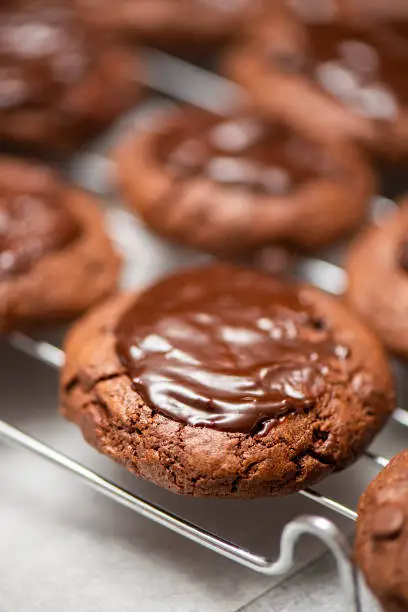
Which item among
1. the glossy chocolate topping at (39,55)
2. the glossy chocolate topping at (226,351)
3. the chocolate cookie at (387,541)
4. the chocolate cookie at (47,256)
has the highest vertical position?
the chocolate cookie at (387,541)

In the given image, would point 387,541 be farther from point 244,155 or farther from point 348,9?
point 348,9

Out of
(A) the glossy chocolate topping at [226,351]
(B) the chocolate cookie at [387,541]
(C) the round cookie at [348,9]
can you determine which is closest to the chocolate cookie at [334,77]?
(C) the round cookie at [348,9]

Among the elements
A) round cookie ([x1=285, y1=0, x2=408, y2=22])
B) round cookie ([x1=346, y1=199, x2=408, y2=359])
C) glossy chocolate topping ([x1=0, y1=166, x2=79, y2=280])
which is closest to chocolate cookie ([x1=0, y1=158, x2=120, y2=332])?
glossy chocolate topping ([x1=0, y1=166, x2=79, y2=280])

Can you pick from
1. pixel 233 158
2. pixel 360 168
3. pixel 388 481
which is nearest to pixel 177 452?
pixel 388 481

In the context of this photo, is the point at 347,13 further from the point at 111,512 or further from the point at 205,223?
the point at 111,512

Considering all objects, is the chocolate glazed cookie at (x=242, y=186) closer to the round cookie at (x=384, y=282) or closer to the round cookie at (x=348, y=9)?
the round cookie at (x=384, y=282)

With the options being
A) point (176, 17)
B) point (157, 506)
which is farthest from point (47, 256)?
point (176, 17)

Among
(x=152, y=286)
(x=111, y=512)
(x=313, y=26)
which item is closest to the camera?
(x=111, y=512)
